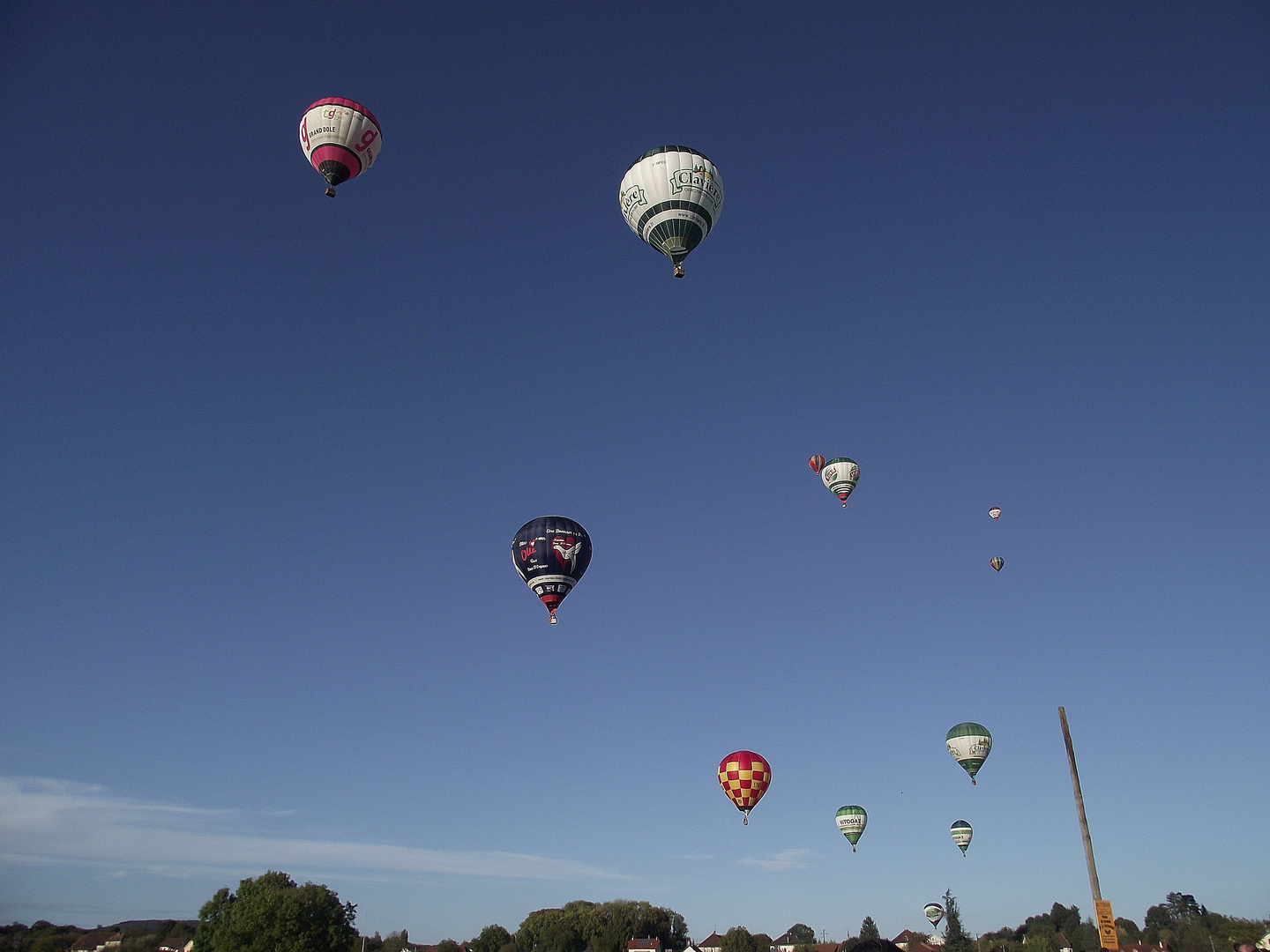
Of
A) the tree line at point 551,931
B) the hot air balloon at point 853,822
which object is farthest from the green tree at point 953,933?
the hot air balloon at point 853,822

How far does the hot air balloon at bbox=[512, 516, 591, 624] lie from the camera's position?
36.5 meters

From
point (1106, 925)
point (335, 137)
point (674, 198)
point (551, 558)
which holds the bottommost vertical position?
point (1106, 925)

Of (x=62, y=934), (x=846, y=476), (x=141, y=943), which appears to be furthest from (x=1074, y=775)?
(x=62, y=934)

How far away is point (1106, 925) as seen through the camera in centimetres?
1641

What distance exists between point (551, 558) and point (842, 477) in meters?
25.3

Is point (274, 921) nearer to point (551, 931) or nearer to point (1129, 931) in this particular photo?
point (551, 931)

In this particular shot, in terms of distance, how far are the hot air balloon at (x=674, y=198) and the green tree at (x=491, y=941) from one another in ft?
320

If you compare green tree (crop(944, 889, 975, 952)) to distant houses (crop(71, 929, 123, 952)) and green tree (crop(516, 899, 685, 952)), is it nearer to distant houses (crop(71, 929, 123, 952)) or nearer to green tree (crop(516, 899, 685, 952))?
green tree (crop(516, 899, 685, 952))

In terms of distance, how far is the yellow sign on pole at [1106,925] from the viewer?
16.2m

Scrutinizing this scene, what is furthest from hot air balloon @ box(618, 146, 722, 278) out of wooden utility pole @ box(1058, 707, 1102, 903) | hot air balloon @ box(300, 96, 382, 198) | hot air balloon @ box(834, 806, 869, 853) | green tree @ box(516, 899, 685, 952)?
green tree @ box(516, 899, 685, 952)

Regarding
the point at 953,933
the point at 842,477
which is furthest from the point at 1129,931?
the point at 842,477

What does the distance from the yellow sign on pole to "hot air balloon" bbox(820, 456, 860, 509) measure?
129 ft

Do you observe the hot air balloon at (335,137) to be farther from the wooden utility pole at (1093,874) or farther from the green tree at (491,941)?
the green tree at (491,941)

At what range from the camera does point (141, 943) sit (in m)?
112
